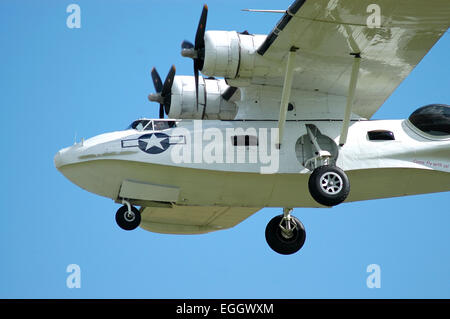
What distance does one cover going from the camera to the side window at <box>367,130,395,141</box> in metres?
19.4

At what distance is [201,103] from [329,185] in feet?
14.1

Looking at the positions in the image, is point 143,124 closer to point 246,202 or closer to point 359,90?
point 246,202

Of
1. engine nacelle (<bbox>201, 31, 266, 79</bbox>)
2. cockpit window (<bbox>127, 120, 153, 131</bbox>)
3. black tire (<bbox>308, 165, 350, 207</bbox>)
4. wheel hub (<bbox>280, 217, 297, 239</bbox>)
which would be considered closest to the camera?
black tire (<bbox>308, 165, 350, 207</bbox>)

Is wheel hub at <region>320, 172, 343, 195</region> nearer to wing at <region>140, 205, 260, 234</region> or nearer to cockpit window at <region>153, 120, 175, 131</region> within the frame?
wing at <region>140, 205, 260, 234</region>

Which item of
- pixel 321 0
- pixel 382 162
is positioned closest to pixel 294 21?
pixel 321 0

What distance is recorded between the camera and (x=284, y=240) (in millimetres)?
21281

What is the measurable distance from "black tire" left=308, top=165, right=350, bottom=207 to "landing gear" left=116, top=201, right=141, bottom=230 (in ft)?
11.4

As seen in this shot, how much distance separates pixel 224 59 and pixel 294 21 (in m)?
1.89

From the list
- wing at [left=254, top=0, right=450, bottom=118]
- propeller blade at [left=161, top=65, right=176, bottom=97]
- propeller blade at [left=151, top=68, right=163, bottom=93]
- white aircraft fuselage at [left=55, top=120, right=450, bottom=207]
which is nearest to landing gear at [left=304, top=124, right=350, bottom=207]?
Result: white aircraft fuselage at [left=55, top=120, right=450, bottom=207]

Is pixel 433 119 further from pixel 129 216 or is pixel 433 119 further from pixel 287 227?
pixel 129 216

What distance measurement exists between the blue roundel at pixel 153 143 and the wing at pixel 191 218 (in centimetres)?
275

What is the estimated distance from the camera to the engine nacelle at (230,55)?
749 inches

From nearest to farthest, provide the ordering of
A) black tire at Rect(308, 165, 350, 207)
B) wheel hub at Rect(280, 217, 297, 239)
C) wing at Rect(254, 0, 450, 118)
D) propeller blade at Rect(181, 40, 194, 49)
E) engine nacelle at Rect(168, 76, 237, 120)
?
1. wing at Rect(254, 0, 450, 118)
2. black tire at Rect(308, 165, 350, 207)
3. propeller blade at Rect(181, 40, 194, 49)
4. wheel hub at Rect(280, 217, 297, 239)
5. engine nacelle at Rect(168, 76, 237, 120)

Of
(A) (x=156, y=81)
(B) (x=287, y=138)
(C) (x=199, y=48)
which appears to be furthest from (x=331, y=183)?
(A) (x=156, y=81)
